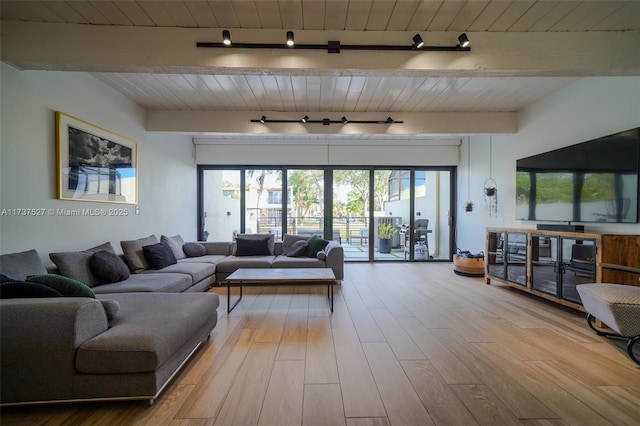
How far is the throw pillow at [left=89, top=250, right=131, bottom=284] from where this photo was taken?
271 cm

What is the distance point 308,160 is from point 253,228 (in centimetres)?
200

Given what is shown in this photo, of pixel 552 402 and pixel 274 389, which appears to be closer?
pixel 552 402

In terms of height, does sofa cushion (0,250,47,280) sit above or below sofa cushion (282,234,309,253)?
above

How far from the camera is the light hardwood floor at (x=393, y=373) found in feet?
4.76

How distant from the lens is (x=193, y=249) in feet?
15.0

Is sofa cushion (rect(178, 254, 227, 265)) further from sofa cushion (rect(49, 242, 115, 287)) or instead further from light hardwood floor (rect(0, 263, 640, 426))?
sofa cushion (rect(49, 242, 115, 287))

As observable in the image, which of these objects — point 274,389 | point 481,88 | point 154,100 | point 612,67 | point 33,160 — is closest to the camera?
point 274,389

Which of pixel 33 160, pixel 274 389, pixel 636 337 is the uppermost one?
pixel 33 160

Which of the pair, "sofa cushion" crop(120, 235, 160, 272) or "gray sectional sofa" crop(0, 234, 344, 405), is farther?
"sofa cushion" crop(120, 235, 160, 272)

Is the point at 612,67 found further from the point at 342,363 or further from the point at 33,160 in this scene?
the point at 33,160

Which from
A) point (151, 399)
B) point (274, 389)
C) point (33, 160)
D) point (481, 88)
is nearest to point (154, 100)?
point (33, 160)

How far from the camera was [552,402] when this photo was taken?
1.55m

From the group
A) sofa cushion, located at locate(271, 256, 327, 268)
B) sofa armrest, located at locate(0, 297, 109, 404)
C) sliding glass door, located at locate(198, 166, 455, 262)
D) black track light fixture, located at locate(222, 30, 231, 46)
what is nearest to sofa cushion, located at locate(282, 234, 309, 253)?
sofa cushion, located at locate(271, 256, 327, 268)

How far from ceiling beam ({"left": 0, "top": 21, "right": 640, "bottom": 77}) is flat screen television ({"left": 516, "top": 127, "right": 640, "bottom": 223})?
772 millimetres
